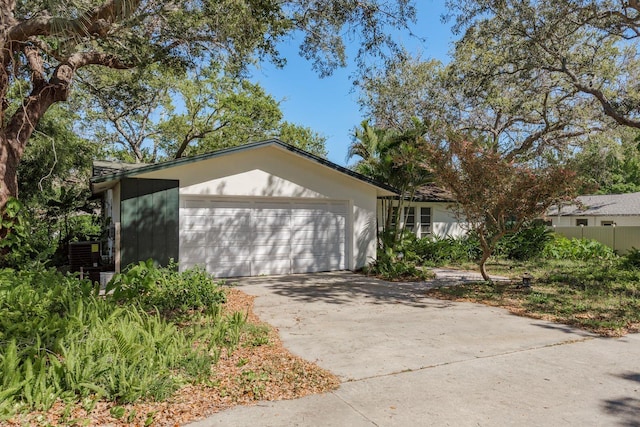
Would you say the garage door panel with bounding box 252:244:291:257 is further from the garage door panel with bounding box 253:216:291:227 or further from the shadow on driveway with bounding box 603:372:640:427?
the shadow on driveway with bounding box 603:372:640:427

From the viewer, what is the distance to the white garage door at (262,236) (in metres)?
10.6

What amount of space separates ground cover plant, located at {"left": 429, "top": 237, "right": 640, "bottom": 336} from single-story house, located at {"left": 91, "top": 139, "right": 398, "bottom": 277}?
13.1 ft

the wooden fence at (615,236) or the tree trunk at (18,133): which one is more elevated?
the tree trunk at (18,133)

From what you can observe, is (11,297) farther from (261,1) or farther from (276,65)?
(276,65)

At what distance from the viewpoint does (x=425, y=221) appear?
17.3 meters

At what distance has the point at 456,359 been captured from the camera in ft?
15.7

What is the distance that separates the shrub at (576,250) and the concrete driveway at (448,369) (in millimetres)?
10626

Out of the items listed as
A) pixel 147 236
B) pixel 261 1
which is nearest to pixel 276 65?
pixel 261 1

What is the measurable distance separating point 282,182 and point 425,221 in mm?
8140

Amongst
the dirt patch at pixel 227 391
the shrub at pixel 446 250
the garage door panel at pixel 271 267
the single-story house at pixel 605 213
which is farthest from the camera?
the single-story house at pixel 605 213

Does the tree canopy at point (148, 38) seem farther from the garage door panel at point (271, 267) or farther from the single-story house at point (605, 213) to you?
the single-story house at point (605, 213)

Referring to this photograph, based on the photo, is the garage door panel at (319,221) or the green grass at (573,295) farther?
the garage door panel at (319,221)

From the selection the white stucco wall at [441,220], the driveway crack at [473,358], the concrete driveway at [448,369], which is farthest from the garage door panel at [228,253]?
the white stucco wall at [441,220]

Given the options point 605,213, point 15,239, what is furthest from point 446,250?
point 605,213
